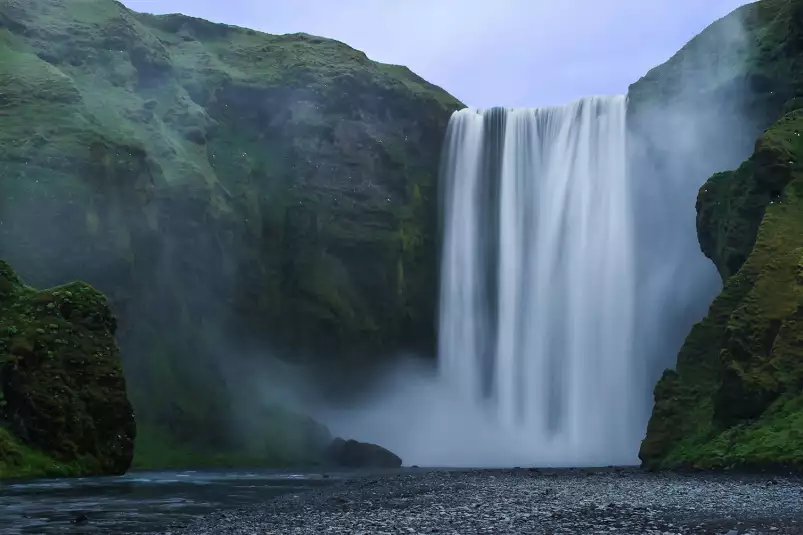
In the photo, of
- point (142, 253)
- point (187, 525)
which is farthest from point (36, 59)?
point (187, 525)

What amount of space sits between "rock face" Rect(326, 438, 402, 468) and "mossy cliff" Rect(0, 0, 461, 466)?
268 inches

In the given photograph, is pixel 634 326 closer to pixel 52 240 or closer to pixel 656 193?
pixel 656 193

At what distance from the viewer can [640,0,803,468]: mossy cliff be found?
33500 mm

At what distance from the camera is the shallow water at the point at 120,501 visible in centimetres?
1827

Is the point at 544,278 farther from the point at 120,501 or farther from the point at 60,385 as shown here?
the point at 120,501

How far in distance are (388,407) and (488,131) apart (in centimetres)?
2174

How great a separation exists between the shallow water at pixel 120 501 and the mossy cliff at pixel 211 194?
22084mm

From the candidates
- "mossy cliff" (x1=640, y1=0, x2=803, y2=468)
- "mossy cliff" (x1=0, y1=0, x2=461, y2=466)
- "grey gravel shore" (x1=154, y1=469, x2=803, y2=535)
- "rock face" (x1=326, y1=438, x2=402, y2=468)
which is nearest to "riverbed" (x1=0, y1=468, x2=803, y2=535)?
"grey gravel shore" (x1=154, y1=469, x2=803, y2=535)

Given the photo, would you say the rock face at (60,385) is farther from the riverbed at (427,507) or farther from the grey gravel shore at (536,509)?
the grey gravel shore at (536,509)

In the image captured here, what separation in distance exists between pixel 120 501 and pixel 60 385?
15222 millimetres

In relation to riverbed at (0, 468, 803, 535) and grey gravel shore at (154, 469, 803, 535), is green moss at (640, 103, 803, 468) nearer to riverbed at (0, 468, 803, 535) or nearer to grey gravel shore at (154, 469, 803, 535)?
riverbed at (0, 468, 803, 535)

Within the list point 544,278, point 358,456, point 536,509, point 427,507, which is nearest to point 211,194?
point 358,456

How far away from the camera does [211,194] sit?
2514 inches

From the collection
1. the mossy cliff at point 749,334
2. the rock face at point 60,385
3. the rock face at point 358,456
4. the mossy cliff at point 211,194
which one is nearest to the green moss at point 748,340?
the mossy cliff at point 749,334
